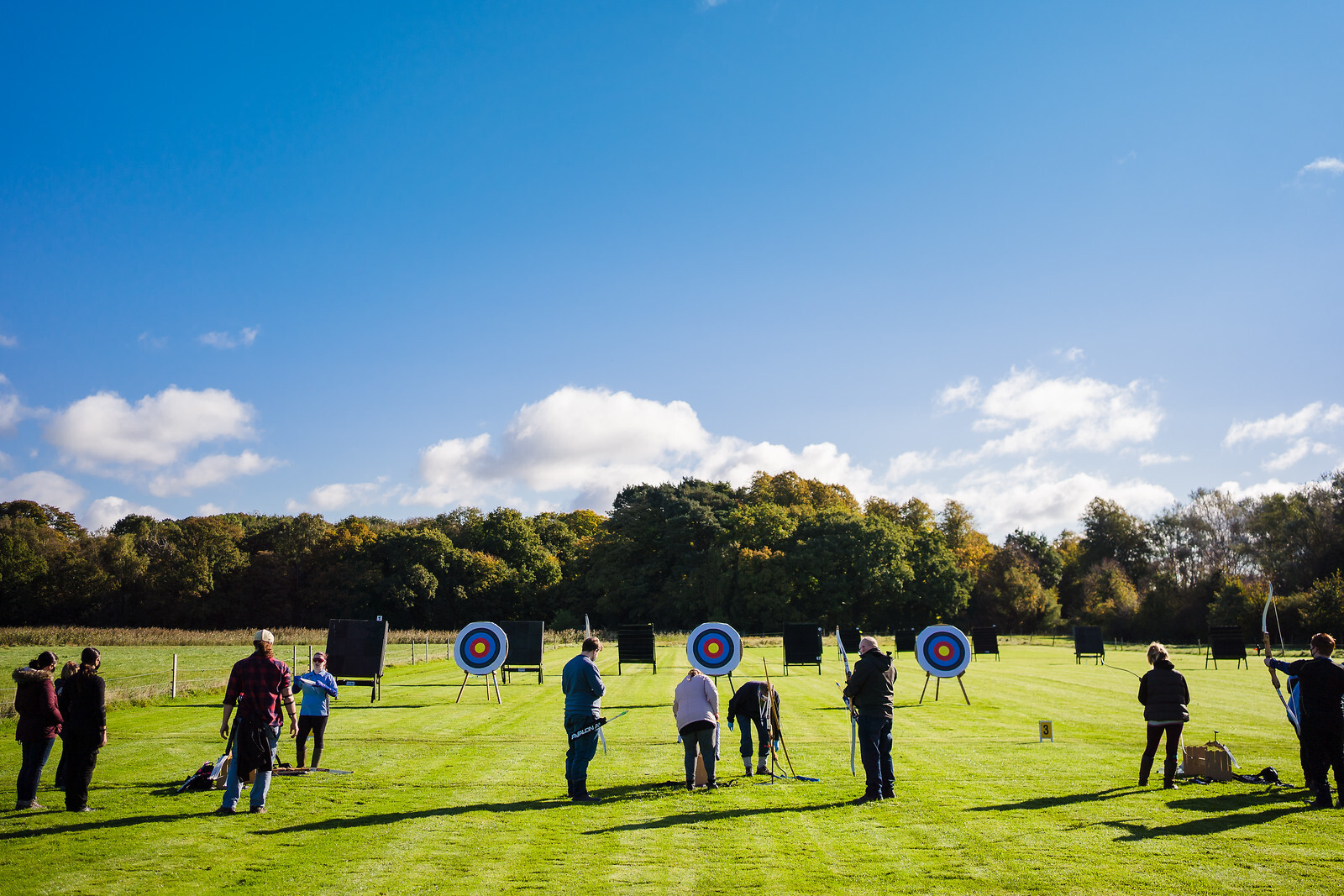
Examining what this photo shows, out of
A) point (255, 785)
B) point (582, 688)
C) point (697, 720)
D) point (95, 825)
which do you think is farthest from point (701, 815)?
point (95, 825)

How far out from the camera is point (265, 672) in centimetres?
879

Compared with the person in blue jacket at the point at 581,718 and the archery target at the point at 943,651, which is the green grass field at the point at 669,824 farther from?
the archery target at the point at 943,651

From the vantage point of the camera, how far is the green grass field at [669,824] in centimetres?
681

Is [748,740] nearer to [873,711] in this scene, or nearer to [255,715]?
[873,711]

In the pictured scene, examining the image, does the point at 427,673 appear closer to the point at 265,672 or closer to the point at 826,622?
the point at 265,672

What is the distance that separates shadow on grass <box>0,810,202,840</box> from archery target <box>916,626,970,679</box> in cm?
1411

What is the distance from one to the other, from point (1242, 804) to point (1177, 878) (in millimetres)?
3592

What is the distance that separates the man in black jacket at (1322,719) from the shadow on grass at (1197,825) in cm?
60

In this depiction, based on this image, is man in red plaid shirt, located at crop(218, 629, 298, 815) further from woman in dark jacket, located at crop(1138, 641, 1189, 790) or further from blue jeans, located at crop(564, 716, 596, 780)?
woman in dark jacket, located at crop(1138, 641, 1189, 790)

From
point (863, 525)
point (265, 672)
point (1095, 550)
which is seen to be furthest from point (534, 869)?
point (1095, 550)

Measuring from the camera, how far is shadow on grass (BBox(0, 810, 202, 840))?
814 centimetres

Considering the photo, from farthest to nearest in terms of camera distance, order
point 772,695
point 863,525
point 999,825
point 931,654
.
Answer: point 863,525 < point 931,654 < point 772,695 < point 999,825

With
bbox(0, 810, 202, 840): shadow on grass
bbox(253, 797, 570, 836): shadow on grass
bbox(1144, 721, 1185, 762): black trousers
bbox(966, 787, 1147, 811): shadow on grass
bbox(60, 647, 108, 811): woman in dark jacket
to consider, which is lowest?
bbox(966, 787, 1147, 811): shadow on grass

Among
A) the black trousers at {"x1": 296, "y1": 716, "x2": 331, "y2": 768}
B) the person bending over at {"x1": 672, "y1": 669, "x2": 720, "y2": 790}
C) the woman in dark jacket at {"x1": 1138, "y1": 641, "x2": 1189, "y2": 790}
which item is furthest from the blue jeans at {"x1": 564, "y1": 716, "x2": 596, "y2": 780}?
the woman in dark jacket at {"x1": 1138, "y1": 641, "x2": 1189, "y2": 790}
